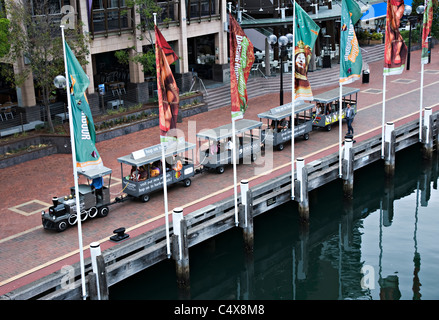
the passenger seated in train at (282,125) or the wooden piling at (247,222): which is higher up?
the passenger seated in train at (282,125)

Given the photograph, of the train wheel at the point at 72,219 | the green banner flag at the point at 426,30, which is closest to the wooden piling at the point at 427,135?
the green banner flag at the point at 426,30

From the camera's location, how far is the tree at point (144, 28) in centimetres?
4119

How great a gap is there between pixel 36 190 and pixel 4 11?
10.9 meters

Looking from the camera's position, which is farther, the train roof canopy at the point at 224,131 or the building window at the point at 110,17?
the building window at the point at 110,17

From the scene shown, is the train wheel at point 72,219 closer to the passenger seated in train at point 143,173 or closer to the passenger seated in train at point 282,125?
the passenger seated in train at point 143,173

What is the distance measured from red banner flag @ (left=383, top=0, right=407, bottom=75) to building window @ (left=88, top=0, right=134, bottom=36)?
58.6 ft

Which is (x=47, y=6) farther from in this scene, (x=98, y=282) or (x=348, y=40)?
(x=98, y=282)

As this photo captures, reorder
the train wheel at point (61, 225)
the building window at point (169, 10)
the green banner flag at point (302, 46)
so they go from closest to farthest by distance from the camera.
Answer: the train wheel at point (61, 225) → the green banner flag at point (302, 46) → the building window at point (169, 10)

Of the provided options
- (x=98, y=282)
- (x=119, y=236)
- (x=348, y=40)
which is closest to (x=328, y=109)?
(x=348, y=40)

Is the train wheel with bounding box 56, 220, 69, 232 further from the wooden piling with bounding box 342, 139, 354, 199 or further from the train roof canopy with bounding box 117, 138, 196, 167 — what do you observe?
the wooden piling with bounding box 342, 139, 354, 199

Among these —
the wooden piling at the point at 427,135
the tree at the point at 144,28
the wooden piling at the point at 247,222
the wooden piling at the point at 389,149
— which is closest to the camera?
the wooden piling at the point at 247,222

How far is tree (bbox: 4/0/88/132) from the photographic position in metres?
35.5

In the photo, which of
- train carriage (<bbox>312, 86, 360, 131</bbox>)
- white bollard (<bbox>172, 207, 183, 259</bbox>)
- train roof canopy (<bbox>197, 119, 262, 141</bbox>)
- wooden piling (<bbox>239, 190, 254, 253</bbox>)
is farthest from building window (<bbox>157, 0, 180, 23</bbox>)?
white bollard (<bbox>172, 207, 183, 259</bbox>)

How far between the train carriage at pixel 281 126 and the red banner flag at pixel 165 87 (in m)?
12.3
